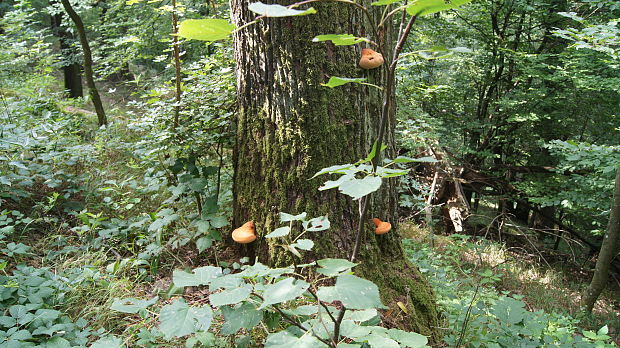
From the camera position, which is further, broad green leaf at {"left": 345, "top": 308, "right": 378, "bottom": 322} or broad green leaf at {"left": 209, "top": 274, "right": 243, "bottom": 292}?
broad green leaf at {"left": 345, "top": 308, "right": 378, "bottom": 322}

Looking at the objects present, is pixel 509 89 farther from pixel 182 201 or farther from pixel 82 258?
pixel 82 258

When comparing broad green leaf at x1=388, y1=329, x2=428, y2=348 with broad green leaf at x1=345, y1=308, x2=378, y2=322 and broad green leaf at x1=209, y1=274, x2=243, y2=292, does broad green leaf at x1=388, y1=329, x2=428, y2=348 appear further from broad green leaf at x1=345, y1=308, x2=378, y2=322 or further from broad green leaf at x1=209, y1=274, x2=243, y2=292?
broad green leaf at x1=209, y1=274, x2=243, y2=292

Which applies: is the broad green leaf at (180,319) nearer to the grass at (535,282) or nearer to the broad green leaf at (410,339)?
the broad green leaf at (410,339)

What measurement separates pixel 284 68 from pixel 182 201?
5.28ft

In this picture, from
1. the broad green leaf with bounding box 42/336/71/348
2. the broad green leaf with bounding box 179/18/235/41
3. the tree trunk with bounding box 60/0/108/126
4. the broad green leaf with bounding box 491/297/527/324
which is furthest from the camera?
the tree trunk with bounding box 60/0/108/126

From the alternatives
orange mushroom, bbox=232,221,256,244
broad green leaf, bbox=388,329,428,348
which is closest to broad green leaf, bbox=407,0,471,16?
broad green leaf, bbox=388,329,428,348

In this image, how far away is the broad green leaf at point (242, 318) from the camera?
3.40 feet

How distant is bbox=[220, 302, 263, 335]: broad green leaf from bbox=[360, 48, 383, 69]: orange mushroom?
138 centimetres

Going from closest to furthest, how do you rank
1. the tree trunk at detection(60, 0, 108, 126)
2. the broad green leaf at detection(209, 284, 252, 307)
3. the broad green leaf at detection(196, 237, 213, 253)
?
the broad green leaf at detection(209, 284, 252, 307) → the broad green leaf at detection(196, 237, 213, 253) → the tree trunk at detection(60, 0, 108, 126)

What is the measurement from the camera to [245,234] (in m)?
2.03

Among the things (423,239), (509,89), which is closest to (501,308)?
(423,239)

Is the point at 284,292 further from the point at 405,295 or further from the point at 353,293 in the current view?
the point at 405,295

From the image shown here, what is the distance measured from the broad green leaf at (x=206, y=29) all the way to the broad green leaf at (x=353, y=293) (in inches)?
25.0

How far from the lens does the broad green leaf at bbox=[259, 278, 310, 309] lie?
91 cm
